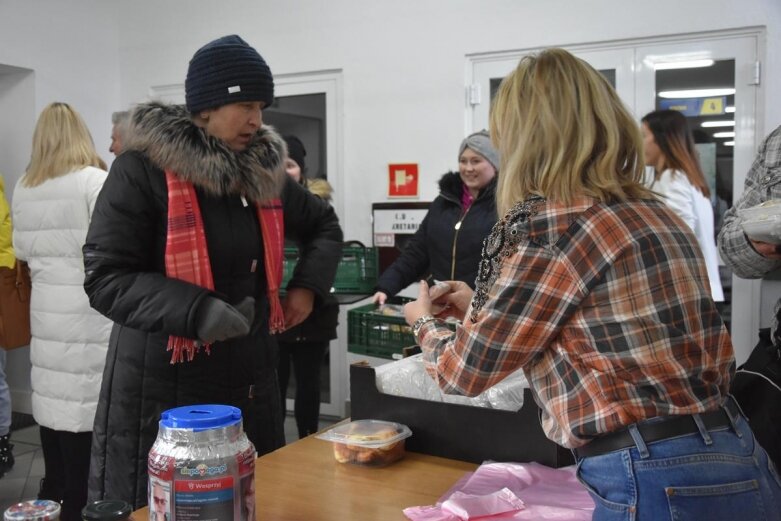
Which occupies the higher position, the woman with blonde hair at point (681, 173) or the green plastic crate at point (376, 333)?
the woman with blonde hair at point (681, 173)

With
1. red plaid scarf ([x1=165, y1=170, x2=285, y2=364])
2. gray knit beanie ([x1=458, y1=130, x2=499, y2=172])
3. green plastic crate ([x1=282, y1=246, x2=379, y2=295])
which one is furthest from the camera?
green plastic crate ([x1=282, y1=246, x2=379, y2=295])

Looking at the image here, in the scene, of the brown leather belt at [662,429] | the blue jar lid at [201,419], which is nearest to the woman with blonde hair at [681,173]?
the brown leather belt at [662,429]

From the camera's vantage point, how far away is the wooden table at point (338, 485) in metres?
1.45

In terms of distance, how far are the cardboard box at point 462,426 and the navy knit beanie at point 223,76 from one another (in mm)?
777

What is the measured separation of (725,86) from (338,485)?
3414 millimetres

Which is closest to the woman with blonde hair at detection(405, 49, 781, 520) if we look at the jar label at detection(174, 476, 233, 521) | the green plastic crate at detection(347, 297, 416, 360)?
the jar label at detection(174, 476, 233, 521)

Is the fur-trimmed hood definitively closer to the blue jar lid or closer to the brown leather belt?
the blue jar lid

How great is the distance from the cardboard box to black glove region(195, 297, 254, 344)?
0.30 meters

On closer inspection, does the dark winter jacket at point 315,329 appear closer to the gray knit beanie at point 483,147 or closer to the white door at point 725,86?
the gray knit beanie at point 483,147

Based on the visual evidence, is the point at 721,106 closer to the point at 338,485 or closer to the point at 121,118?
the point at 121,118

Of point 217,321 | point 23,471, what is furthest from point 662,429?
point 23,471

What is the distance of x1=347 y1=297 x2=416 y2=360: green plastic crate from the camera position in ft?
11.8

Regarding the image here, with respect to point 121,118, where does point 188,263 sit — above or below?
below

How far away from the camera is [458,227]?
11.6 feet
